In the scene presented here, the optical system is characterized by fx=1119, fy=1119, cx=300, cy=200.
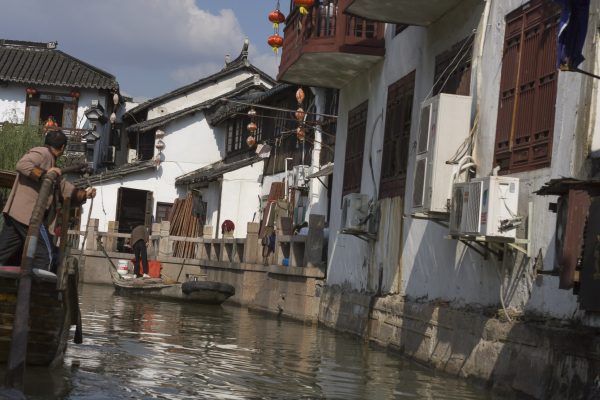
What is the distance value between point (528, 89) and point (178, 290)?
16752mm

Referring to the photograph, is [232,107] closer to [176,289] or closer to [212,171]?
[212,171]

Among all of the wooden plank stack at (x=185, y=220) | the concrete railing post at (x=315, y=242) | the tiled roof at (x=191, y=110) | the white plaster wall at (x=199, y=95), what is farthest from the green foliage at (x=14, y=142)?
the concrete railing post at (x=315, y=242)

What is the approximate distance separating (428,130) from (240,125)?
2899cm

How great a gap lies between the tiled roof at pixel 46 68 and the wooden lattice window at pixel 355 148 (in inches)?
1128

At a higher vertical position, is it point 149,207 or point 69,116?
point 69,116

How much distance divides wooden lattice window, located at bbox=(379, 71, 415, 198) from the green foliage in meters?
25.0

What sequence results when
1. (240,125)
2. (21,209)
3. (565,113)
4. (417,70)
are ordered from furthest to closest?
(240,125) < (417,70) < (565,113) < (21,209)

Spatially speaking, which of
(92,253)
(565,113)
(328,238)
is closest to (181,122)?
(92,253)

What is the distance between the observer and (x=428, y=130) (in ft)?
47.1

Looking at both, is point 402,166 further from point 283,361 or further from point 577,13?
point 577,13

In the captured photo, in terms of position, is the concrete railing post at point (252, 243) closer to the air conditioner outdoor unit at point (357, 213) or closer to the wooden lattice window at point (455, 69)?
the air conditioner outdoor unit at point (357, 213)

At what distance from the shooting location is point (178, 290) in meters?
28.0

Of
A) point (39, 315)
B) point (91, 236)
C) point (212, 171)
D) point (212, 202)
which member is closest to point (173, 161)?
point (212, 171)

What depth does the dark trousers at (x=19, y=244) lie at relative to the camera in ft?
35.0
